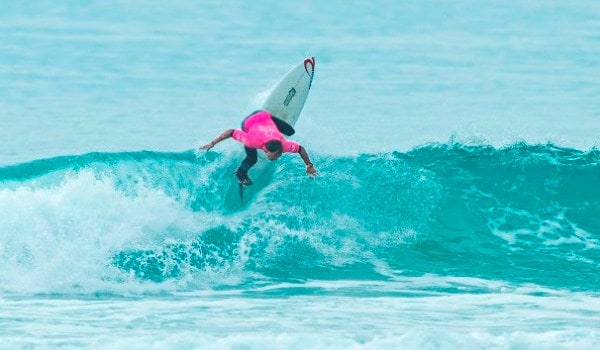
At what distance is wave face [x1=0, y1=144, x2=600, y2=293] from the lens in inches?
572

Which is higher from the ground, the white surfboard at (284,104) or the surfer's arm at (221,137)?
the white surfboard at (284,104)

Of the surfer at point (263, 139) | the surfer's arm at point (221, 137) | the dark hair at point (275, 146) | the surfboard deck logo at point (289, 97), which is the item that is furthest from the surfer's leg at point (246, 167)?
the surfboard deck logo at point (289, 97)

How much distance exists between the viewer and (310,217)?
15719mm

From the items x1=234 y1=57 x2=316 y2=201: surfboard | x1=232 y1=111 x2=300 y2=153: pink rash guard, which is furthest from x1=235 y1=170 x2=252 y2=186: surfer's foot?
x1=232 y1=111 x2=300 y2=153: pink rash guard

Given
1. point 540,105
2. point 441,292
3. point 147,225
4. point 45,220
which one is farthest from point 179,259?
point 540,105

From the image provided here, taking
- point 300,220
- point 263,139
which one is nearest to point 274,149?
point 263,139

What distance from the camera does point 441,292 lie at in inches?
545

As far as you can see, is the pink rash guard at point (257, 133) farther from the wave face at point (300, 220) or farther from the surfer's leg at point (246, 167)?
the wave face at point (300, 220)

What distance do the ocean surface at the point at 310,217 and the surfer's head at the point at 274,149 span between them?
162 cm

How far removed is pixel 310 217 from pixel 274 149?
8.63ft

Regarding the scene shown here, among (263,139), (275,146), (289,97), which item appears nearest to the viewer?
(275,146)

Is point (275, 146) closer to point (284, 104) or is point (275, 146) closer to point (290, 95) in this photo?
point (284, 104)

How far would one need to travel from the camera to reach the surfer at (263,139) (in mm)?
13266

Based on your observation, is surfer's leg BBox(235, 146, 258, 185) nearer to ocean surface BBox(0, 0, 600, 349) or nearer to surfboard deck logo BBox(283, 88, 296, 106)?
ocean surface BBox(0, 0, 600, 349)
